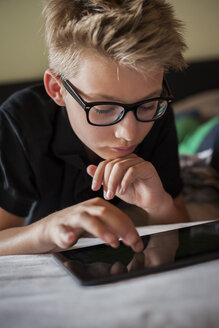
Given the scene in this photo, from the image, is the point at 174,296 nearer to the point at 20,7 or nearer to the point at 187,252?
the point at 187,252

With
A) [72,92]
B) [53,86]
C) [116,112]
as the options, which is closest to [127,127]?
[116,112]

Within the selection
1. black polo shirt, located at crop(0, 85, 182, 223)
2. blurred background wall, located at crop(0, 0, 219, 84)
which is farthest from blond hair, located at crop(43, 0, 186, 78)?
blurred background wall, located at crop(0, 0, 219, 84)

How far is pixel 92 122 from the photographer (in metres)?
0.89

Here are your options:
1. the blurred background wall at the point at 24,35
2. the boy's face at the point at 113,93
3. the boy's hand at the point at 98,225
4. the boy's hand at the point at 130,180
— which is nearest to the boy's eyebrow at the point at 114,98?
the boy's face at the point at 113,93

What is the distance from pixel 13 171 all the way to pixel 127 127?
0.34 metres

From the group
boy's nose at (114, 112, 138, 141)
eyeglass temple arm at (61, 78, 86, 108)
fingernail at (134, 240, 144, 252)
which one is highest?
eyeglass temple arm at (61, 78, 86, 108)

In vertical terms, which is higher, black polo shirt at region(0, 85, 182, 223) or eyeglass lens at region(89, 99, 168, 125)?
eyeglass lens at region(89, 99, 168, 125)

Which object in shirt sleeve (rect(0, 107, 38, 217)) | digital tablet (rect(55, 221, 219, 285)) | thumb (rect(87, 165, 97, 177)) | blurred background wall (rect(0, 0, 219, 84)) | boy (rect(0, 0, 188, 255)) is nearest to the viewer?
digital tablet (rect(55, 221, 219, 285))

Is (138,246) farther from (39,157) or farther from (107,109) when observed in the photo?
(39,157)

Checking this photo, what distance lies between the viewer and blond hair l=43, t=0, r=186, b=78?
833 mm

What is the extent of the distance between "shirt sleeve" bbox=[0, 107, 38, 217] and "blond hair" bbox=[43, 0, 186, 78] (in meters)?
0.22

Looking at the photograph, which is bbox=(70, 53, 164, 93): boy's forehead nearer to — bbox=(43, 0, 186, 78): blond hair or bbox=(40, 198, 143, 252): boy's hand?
bbox=(43, 0, 186, 78): blond hair

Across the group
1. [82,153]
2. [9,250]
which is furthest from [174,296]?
[82,153]

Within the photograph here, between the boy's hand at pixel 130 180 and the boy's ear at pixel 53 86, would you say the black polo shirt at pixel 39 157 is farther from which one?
the boy's hand at pixel 130 180
